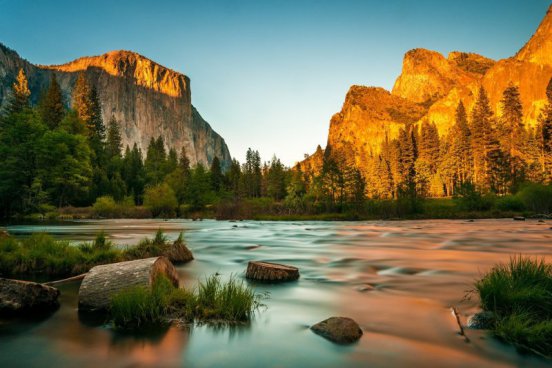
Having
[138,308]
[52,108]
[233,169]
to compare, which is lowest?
[138,308]

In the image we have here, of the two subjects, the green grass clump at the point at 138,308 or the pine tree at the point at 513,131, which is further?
the pine tree at the point at 513,131

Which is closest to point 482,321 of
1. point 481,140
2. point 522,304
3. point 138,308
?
point 522,304

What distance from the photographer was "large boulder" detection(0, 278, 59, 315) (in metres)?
5.89

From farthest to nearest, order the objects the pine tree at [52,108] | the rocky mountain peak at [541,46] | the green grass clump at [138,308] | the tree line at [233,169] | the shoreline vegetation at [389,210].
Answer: the rocky mountain peak at [541,46]
the pine tree at [52,108]
the tree line at [233,169]
the shoreline vegetation at [389,210]
the green grass clump at [138,308]

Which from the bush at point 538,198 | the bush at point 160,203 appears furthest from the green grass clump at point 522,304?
the bush at point 160,203

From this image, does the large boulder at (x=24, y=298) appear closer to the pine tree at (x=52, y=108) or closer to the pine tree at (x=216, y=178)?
the pine tree at (x=52, y=108)

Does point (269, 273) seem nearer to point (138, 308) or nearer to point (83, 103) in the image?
point (138, 308)

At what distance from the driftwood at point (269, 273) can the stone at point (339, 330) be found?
3760 mm

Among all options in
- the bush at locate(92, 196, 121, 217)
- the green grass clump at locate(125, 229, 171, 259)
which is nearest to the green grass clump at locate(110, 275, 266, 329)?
the green grass clump at locate(125, 229, 171, 259)

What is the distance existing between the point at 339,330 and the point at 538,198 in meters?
44.9

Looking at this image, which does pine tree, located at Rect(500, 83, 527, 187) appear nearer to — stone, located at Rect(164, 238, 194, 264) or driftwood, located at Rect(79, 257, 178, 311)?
stone, located at Rect(164, 238, 194, 264)

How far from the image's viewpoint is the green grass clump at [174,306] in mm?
5337

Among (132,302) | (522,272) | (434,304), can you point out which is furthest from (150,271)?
(522,272)

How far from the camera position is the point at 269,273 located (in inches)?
351
